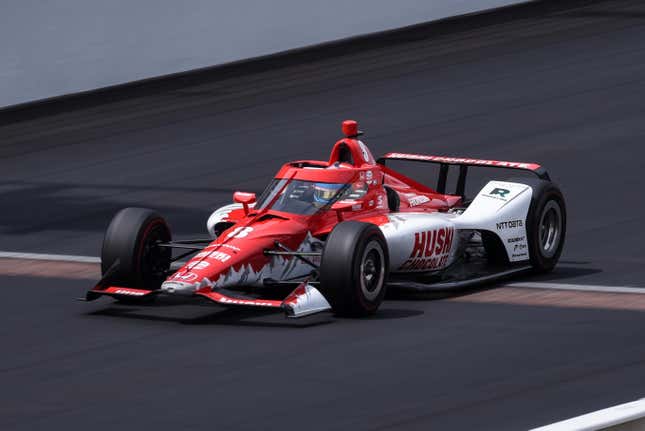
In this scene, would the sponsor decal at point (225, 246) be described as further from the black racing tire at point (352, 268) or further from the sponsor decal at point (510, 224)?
the sponsor decal at point (510, 224)

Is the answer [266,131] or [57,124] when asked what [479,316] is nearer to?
[266,131]

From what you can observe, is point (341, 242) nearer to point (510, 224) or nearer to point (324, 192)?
point (324, 192)

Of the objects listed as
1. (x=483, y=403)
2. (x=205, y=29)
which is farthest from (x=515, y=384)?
(x=205, y=29)

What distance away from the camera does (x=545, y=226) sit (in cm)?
1355

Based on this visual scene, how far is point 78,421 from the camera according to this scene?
883 centimetres

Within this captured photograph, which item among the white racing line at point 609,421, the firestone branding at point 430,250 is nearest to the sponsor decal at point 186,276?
the firestone branding at point 430,250

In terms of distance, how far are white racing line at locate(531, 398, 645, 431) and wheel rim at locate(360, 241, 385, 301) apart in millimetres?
3827

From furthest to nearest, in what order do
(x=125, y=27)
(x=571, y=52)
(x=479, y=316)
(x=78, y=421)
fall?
(x=571, y=52), (x=125, y=27), (x=479, y=316), (x=78, y=421)

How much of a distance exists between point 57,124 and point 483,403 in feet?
47.1

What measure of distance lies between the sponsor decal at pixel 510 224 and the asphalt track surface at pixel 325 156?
0.63 m

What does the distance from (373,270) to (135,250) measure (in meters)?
1.97

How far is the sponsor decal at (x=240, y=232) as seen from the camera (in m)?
11.9

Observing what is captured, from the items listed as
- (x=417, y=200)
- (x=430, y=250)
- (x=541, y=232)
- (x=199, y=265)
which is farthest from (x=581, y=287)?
(x=199, y=265)

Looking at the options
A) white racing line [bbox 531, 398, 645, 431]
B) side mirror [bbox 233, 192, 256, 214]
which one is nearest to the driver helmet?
side mirror [bbox 233, 192, 256, 214]
